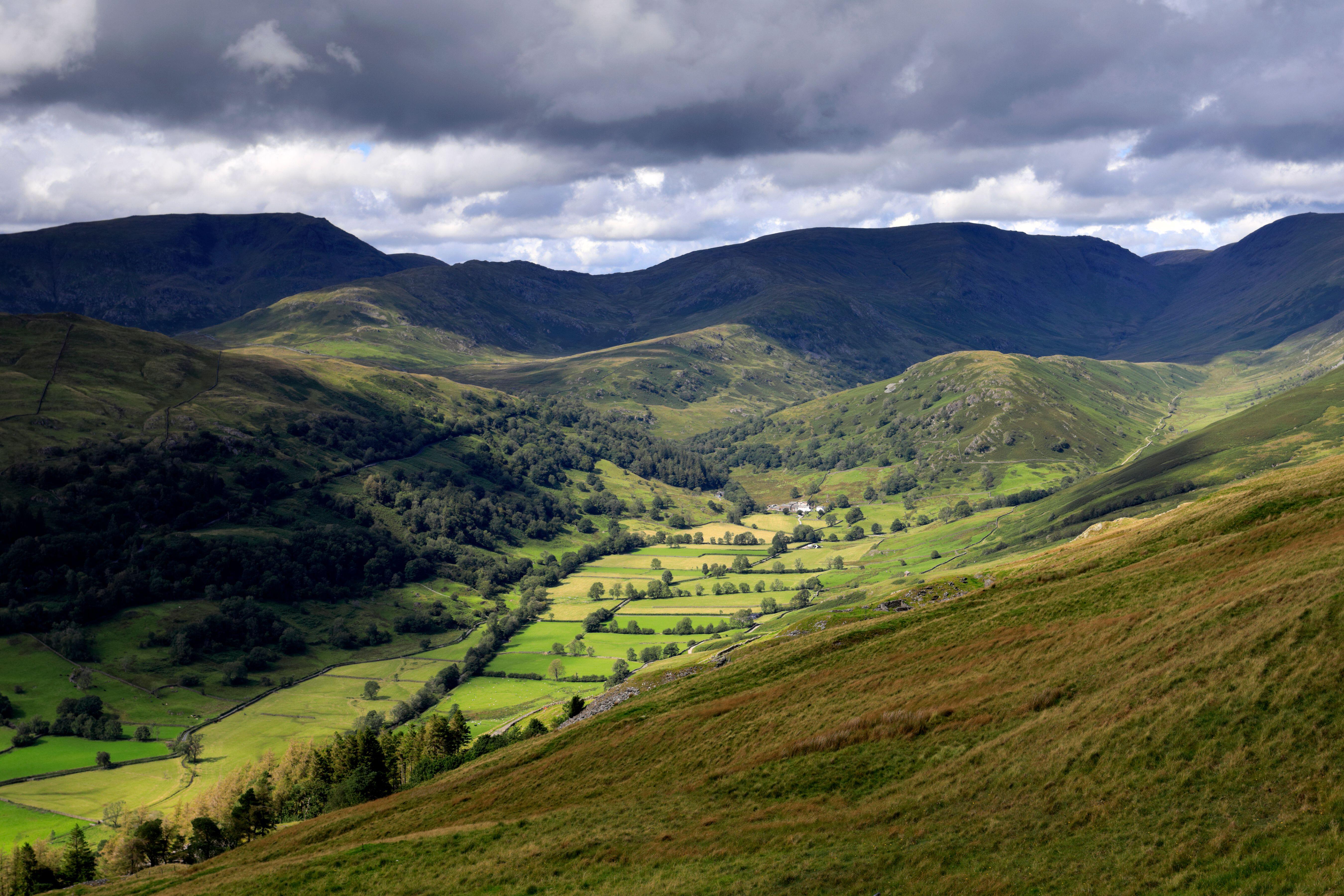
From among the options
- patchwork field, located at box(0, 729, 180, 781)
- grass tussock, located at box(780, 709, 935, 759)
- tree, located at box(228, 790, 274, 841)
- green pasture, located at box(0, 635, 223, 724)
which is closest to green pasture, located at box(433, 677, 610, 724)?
green pasture, located at box(0, 635, 223, 724)

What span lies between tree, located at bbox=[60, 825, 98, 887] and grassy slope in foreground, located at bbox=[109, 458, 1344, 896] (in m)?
32.3

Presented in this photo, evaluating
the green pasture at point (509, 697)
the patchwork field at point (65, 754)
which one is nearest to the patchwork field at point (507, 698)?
the green pasture at point (509, 697)

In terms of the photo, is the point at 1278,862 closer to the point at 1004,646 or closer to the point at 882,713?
the point at 882,713

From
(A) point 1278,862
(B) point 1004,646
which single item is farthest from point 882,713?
(A) point 1278,862

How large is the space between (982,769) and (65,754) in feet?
608

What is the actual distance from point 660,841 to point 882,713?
16.4m

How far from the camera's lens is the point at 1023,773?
116 ft

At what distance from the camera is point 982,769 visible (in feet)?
123

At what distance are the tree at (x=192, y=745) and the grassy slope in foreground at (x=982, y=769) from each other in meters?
107

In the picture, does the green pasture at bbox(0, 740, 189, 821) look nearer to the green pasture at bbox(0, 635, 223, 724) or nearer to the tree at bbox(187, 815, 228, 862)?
the green pasture at bbox(0, 635, 223, 724)

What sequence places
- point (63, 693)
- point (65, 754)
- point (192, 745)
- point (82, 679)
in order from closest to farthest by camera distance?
point (65, 754) < point (192, 745) < point (63, 693) < point (82, 679)

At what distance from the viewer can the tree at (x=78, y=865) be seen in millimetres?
87000

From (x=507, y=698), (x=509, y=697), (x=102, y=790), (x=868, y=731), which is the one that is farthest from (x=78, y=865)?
(x=509, y=697)

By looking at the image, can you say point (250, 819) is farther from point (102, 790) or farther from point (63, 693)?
point (63, 693)
